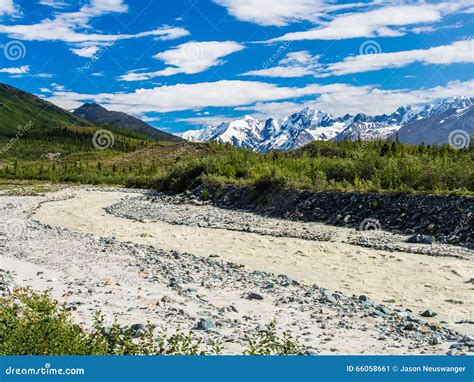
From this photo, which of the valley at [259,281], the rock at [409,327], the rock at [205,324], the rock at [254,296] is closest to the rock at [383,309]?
the valley at [259,281]

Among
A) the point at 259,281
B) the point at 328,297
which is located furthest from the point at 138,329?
the point at 259,281

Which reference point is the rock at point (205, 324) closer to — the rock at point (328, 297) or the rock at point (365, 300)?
the rock at point (328, 297)

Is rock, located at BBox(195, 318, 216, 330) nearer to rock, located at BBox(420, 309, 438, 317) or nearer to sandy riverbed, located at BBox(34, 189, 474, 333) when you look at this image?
rock, located at BBox(420, 309, 438, 317)

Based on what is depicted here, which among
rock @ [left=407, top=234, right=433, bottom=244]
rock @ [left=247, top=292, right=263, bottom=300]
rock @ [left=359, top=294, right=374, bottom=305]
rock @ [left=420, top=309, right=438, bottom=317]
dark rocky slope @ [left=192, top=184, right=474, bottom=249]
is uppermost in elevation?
dark rocky slope @ [left=192, top=184, right=474, bottom=249]

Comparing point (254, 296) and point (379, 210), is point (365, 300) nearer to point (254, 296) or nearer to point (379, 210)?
point (254, 296)

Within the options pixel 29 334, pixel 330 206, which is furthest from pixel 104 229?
pixel 29 334

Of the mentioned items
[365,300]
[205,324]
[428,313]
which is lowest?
[428,313]

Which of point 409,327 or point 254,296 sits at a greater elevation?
point 254,296

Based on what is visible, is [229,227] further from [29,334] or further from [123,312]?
[29,334]

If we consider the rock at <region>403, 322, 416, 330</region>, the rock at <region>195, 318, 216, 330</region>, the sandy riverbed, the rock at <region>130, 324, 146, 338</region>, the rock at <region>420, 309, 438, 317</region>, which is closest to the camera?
the rock at <region>130, 324, 146, 338</region>

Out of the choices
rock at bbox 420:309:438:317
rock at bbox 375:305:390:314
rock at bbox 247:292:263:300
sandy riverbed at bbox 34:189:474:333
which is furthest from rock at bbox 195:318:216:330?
Answer: sandy riverbed at bbox 34:189:474:333

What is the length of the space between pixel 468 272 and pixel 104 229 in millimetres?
17955

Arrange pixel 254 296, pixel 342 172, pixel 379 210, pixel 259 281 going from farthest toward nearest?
1. pixel 342 172
2. pixel 379 210
3. pixel 259 281
4. pixel 254 296

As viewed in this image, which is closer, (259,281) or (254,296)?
(254,296)
